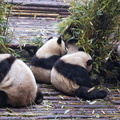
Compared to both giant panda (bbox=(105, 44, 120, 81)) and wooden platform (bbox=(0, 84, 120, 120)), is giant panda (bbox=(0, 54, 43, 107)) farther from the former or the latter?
giant panda (bbox=(105, 44, 120, 81))

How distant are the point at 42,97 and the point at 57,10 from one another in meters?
4.28

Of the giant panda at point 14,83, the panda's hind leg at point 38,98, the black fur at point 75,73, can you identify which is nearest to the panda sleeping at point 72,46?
the black fur at point 75,73

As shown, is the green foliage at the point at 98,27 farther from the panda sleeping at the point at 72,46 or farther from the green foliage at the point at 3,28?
the green foliage at the point at 3,28

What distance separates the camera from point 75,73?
19.6 ft

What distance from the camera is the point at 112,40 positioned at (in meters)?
6.70

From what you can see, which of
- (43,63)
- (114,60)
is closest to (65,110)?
(43,63)

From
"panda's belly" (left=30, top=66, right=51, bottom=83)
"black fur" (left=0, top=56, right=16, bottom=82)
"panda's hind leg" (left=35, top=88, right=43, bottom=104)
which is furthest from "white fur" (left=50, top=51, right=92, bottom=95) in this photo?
"black fur" (left=0, top=56, right=16, bottom=82)

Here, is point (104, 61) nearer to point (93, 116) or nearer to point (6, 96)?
point (93, 116)

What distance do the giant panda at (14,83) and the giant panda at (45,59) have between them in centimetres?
155

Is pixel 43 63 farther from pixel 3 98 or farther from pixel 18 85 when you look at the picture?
pixel 3 98

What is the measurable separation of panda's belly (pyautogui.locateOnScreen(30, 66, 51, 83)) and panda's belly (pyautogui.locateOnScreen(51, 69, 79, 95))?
55cm

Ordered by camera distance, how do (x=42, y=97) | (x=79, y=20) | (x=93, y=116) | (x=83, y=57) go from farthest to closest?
(x=79, y=20), (x=83, y=57), (x=42, y=97), (x=93, y=116)

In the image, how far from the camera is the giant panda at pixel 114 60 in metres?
6.75

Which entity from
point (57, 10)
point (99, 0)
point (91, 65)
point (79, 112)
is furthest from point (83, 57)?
point (57, 10)
